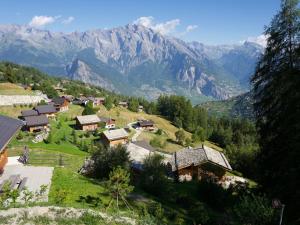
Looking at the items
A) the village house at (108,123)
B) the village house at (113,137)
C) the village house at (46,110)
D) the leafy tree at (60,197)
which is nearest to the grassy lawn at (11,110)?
the village house at (46,110)

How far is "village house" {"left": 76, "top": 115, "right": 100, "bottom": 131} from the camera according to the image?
3856 inches

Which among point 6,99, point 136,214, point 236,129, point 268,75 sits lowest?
point 136,214

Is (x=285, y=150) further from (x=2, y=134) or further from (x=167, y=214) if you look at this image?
(x=2, y=134)

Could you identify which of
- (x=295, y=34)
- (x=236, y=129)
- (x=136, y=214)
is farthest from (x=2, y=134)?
(x=236, y=129)

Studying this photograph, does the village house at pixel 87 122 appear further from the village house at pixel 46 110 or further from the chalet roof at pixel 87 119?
the village house at pixel 46 110

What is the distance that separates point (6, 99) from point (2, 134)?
250 feet

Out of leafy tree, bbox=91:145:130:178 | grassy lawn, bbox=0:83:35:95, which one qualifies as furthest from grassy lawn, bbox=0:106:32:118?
leafy tree, bbox=91:145:130:178

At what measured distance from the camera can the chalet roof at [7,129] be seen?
27047 mm

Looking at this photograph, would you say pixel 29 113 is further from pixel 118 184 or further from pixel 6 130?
pixel 118 184

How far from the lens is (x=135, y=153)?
59344 mm

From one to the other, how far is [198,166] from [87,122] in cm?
5304

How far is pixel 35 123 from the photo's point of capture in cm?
8294

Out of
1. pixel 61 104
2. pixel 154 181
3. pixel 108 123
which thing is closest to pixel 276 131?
pixel 154 181

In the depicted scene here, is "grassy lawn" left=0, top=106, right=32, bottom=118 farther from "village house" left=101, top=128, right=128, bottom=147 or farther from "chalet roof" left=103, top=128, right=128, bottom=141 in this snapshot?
"chalet roof" left=103, top=128, right=128, bottom=141
